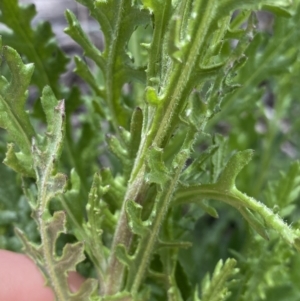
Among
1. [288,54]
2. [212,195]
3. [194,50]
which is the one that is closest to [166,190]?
[212,195]

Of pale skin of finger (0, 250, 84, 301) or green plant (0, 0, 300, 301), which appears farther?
pale skin of finger (0, 250, 84, 301)

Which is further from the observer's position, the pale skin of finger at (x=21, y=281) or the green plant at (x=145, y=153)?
the pale skin of finger at (x=21, y=281)

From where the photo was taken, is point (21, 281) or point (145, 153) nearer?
point (145, 153)

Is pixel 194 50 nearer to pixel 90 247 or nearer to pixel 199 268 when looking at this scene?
pixel 90 247
